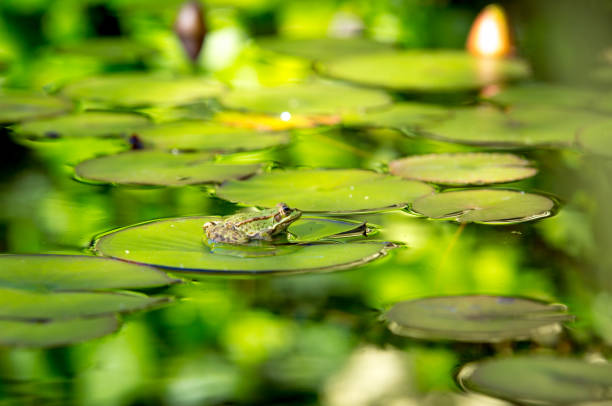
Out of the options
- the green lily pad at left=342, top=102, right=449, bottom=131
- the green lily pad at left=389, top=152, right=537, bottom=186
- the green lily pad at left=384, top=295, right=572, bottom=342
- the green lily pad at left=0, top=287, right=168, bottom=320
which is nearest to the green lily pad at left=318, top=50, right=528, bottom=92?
the green lily pad at left=342, top=102, right=449, bottom=131

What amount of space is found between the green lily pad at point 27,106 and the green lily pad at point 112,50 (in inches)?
39.9

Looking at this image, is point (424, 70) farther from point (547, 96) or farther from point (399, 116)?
point (399, 116)

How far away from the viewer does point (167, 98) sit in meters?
4.53

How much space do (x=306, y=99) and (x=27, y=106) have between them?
131cm

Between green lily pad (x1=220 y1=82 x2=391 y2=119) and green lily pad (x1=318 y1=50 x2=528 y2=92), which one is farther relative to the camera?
green lily pad (x1=318 y1=50 x2=528 y2=92)

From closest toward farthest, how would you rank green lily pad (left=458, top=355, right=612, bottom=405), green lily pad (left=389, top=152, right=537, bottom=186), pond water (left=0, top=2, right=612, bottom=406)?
green lily pad (left=458, top=355, right=612, bottom=405) < pond water (left=0, top=2, right=612, bottom=406) < green lily pad (left=389, top=152, right=537, bottom=186)

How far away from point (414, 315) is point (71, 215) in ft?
4.33

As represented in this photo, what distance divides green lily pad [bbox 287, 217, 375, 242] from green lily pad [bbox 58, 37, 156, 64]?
299cm

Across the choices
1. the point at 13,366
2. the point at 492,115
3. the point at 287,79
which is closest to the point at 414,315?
the point at 13,366

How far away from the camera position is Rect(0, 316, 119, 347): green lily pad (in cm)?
204

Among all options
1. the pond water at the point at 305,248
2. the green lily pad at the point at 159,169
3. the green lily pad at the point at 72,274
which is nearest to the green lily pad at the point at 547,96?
the pond water at the point at 305,248

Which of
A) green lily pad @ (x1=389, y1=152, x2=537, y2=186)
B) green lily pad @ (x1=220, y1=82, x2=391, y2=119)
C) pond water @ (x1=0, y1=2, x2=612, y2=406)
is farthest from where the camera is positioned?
green lily pad @ (x1=220, y1=82, x2=391, y2=119)

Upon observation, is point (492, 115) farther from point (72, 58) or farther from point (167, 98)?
point (72, 58)

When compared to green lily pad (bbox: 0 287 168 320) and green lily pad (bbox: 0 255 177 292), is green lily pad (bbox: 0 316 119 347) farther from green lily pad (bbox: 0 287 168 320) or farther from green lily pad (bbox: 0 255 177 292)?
green lily pad (bbox: 0 255 177 292)
